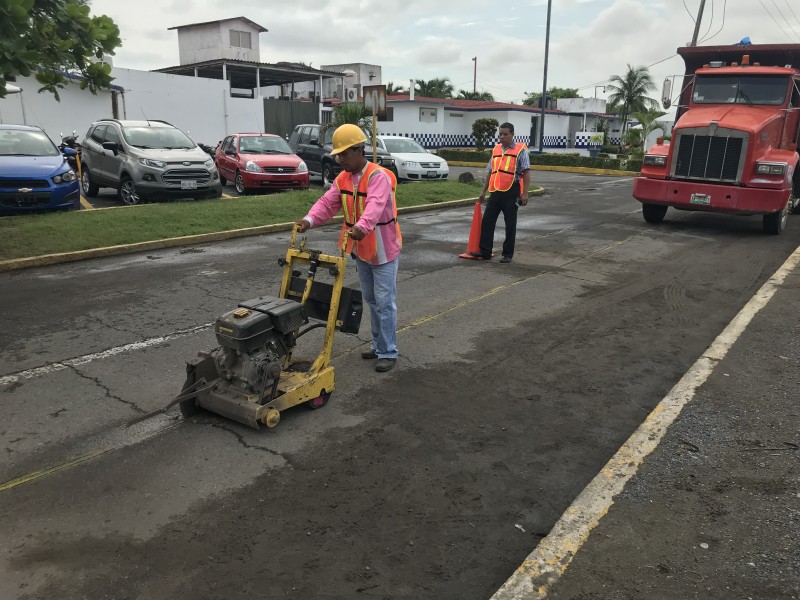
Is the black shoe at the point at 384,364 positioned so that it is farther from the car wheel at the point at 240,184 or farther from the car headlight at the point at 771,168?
the car wheel at the point at 240,184

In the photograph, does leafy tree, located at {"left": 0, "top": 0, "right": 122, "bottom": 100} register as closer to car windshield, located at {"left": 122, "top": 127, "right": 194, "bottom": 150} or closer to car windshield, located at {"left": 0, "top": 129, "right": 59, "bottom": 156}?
car windshield, located at {"left": 0, "top": 129, "right": 59, "bottom": 156}

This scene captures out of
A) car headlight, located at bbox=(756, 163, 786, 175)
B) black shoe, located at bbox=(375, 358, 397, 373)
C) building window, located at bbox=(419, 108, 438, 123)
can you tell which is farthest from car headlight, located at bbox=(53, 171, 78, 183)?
building window, located at bbox=(419, 108, 438, 123)

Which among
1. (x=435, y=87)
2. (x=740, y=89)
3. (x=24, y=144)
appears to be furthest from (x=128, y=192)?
(x=435, y=87)

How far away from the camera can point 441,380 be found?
199 inches

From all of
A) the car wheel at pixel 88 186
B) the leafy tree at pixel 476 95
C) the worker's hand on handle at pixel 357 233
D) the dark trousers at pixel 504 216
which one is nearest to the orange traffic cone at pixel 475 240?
the dark trousers at pixel 504 216

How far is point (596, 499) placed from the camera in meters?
3.38

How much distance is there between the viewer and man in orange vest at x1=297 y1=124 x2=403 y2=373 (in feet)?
14.9

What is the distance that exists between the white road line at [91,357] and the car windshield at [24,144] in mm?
8122

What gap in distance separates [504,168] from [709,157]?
491 centimetres

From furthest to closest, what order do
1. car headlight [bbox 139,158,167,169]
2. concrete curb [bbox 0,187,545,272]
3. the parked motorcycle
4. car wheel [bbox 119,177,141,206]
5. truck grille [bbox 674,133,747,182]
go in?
the parked motorcycle
car wheel [bbox 119,177,141,206]
car headlight [bbox 139,158,167,169]
truck grille [bbox 674,133,747,182]
concrete curb [bbox 0,187,545,272]

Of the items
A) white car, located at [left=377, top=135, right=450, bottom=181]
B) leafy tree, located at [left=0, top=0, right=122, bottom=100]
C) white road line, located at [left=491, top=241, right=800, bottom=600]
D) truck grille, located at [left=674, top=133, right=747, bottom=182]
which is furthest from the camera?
white car, located at [left=377, top=135, right=450, bottom=181]

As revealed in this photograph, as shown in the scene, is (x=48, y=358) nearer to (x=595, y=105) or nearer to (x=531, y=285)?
(x=531, y=285)

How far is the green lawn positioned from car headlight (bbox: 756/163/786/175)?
8.20 m

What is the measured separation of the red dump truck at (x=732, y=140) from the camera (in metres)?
11.2
